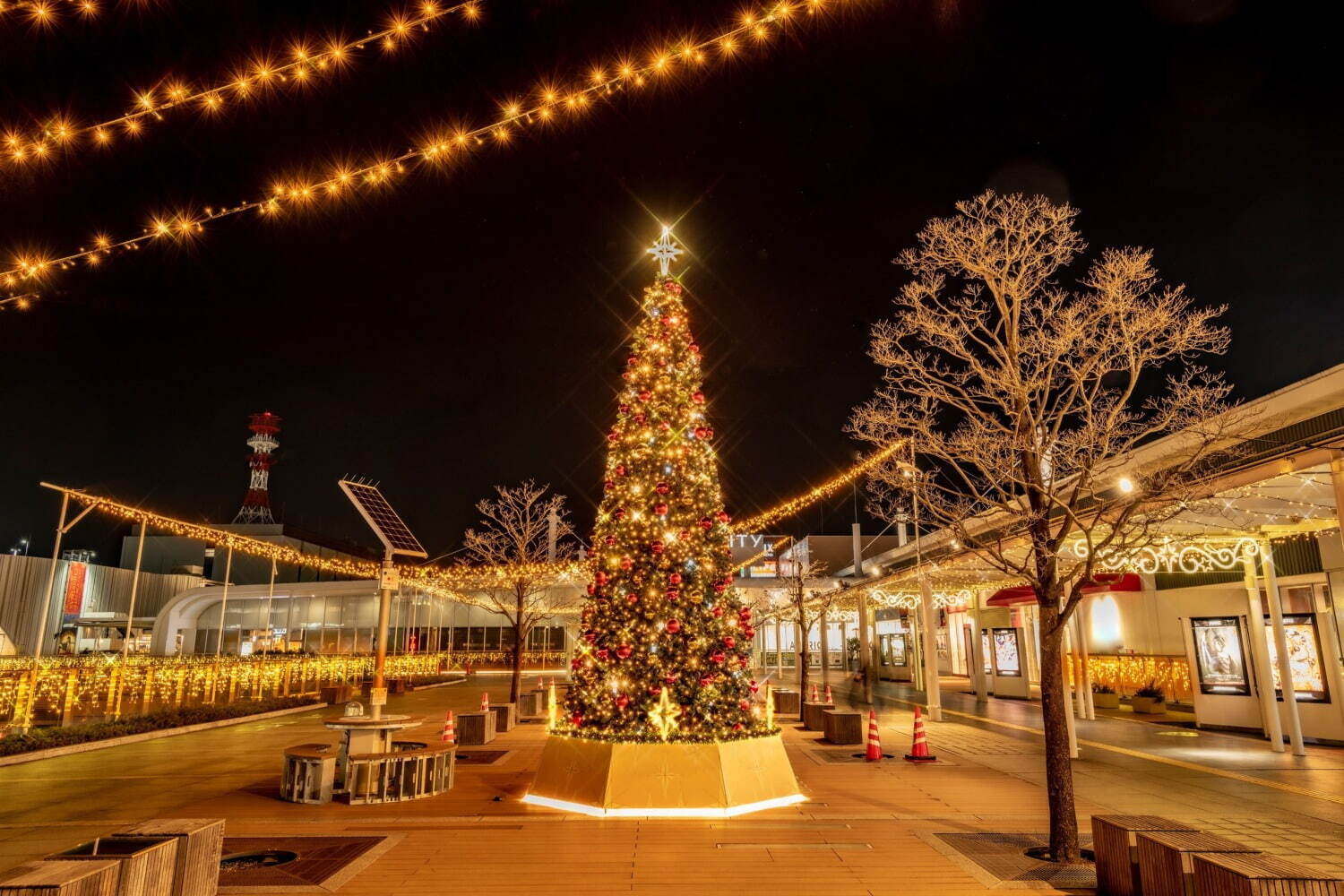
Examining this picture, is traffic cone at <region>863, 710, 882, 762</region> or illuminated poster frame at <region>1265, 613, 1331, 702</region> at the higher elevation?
illuminated poster frame at <region>1265, 613, 1331, 702</region>

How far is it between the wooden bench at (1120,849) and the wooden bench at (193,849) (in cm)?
637

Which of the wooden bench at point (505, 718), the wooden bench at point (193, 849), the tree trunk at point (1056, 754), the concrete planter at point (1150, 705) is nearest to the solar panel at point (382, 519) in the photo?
the wooden bench at point (505, 718)

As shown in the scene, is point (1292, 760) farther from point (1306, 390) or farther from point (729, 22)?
point (729, 22)

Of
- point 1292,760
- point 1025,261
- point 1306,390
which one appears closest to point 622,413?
point 1025,261

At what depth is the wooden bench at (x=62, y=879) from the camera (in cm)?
373

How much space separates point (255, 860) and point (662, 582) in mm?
4740

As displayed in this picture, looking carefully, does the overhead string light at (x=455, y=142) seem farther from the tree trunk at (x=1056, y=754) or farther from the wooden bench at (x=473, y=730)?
the wooden bench at (x=473, y=730)

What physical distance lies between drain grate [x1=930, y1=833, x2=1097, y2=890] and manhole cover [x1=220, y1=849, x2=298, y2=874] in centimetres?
576

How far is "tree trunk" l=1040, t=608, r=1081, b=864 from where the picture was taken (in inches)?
262

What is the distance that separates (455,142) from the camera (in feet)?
26.5

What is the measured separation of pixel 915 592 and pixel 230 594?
120 ft

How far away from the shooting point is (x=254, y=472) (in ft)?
263

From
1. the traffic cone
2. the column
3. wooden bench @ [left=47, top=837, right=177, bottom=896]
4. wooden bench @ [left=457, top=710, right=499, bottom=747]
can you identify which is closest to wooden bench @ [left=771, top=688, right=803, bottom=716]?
the traffic cone

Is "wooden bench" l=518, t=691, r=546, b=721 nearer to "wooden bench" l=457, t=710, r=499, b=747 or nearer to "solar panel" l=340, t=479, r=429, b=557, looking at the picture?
"wooden bench" l=457, t=710, r=499, b=747
